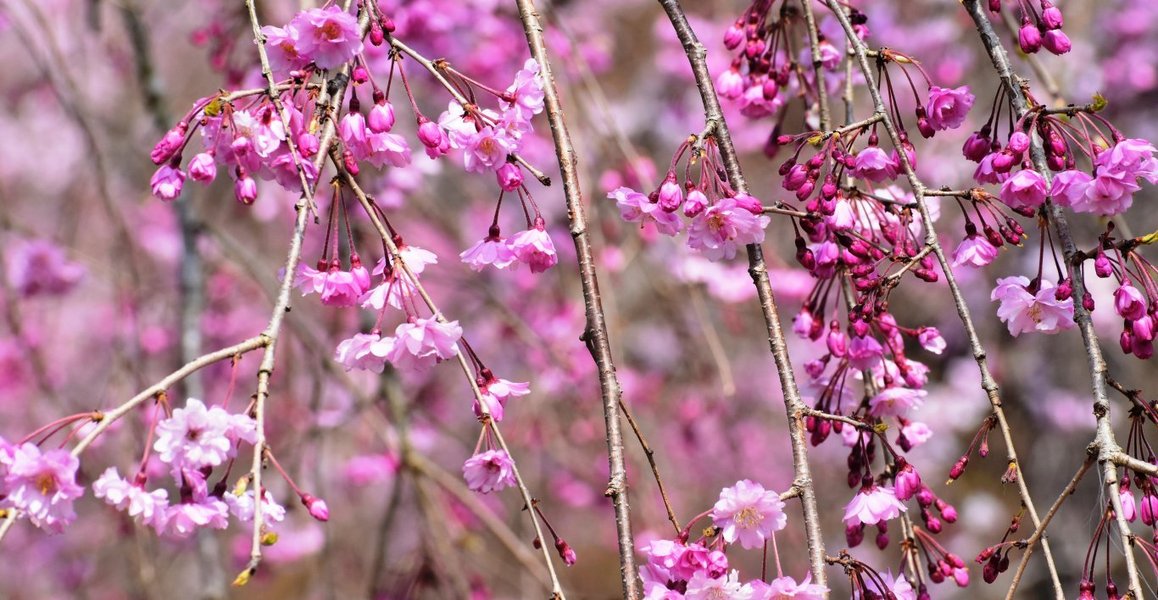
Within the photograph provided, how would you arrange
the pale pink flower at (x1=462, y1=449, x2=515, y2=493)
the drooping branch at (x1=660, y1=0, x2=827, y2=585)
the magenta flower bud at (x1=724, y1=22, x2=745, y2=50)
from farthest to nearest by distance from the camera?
the magenta flower bud at (x1=724, y1=22, x2=745, y2=50) → the pale pink flower at (x1=462, y1=449, x2=515, y2=493) → the drooping branch at (x1=660, y1=0, x2=827, y2=585)

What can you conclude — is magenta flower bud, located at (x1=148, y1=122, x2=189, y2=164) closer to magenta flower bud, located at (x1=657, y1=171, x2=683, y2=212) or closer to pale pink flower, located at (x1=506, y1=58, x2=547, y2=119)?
pale pink flower, located at (x1=506, y1=58, x2=547, y2=119)

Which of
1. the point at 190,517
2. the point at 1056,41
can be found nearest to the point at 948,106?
the point at 1056,41

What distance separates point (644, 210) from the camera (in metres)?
1.61

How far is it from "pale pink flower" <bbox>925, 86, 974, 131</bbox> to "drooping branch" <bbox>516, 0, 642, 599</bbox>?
22.2 inches

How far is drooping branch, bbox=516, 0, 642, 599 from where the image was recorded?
4.50ft

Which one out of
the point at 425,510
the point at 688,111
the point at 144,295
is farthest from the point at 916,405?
the point at 688,111

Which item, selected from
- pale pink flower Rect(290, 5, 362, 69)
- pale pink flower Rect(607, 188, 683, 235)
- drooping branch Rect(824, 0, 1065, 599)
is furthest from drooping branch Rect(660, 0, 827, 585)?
pale pink flower Rect(290, 5, 362, 69)

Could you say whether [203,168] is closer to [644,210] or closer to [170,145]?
[170,145]

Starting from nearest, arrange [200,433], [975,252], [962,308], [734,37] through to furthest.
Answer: [200,433], [962,308], [975,252], [734,37]

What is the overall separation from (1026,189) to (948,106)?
208mm

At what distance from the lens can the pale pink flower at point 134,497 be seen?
1357 mm

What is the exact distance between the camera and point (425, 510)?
3010mm

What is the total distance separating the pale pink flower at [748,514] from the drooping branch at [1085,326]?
36 cm

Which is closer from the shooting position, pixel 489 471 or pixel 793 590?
pixel 793 590
